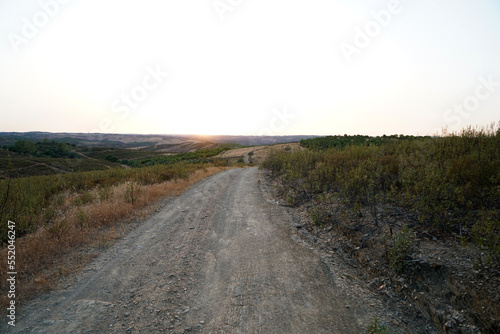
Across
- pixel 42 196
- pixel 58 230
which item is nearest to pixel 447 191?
pixel 58 230

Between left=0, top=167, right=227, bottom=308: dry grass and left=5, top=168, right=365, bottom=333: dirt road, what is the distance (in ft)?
1.12

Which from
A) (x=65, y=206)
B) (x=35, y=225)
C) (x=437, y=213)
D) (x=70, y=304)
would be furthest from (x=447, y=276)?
(x=65, y=206)

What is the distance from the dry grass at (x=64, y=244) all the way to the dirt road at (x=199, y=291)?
1.12 ft

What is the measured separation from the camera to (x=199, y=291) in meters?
3.77

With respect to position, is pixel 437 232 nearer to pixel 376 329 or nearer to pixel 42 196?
pixel 376 329

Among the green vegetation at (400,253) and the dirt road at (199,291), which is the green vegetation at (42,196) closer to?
the dirt road at (199,291)

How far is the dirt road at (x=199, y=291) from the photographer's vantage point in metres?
3.02

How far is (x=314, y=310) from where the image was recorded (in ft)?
10.7

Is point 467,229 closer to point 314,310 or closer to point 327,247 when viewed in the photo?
point 327,247

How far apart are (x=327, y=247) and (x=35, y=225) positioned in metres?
7.97

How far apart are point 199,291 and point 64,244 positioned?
3.73m

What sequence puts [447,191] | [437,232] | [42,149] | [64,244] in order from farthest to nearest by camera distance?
[42,149], [64,244], [447,191], [437,232]

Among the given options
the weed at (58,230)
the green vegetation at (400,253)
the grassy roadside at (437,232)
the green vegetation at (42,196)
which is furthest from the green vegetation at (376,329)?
the green vegetation at (42,196)

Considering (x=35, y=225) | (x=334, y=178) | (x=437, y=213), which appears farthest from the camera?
(x=334, y=178)
